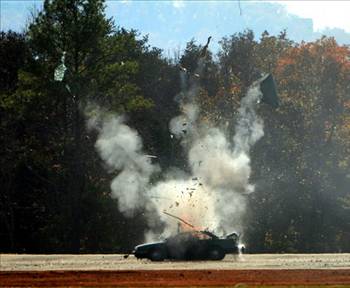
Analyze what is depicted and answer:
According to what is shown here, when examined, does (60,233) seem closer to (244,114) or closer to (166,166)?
(166,166)

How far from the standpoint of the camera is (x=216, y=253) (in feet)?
122

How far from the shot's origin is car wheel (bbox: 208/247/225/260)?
3700 cm

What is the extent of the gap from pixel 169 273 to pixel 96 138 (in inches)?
1312

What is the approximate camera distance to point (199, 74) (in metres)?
81.3

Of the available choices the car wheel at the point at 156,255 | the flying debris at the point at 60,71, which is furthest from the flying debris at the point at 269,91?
the car wheel at the point at 156,255

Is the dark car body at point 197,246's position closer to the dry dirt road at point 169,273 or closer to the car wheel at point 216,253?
the car wheel at point 216,253

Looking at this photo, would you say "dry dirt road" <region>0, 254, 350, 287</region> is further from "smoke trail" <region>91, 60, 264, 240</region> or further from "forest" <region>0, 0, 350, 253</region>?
"forest" <region>0, 0, 350, 253</region>

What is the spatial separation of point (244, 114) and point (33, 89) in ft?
60.0

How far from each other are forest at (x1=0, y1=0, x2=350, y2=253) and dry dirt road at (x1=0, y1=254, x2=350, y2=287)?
70.4 feet

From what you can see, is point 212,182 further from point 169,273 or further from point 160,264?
point 169,273

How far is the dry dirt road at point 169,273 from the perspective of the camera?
26.7 metres

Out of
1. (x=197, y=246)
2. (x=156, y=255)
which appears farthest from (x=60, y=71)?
(x=197, y=246)

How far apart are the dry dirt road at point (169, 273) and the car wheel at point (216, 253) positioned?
0.41 m

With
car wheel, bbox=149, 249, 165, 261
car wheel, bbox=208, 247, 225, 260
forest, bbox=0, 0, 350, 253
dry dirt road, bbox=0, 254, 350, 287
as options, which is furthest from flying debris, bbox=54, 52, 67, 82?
car wheel, bbox=208, 247, 225, 260
